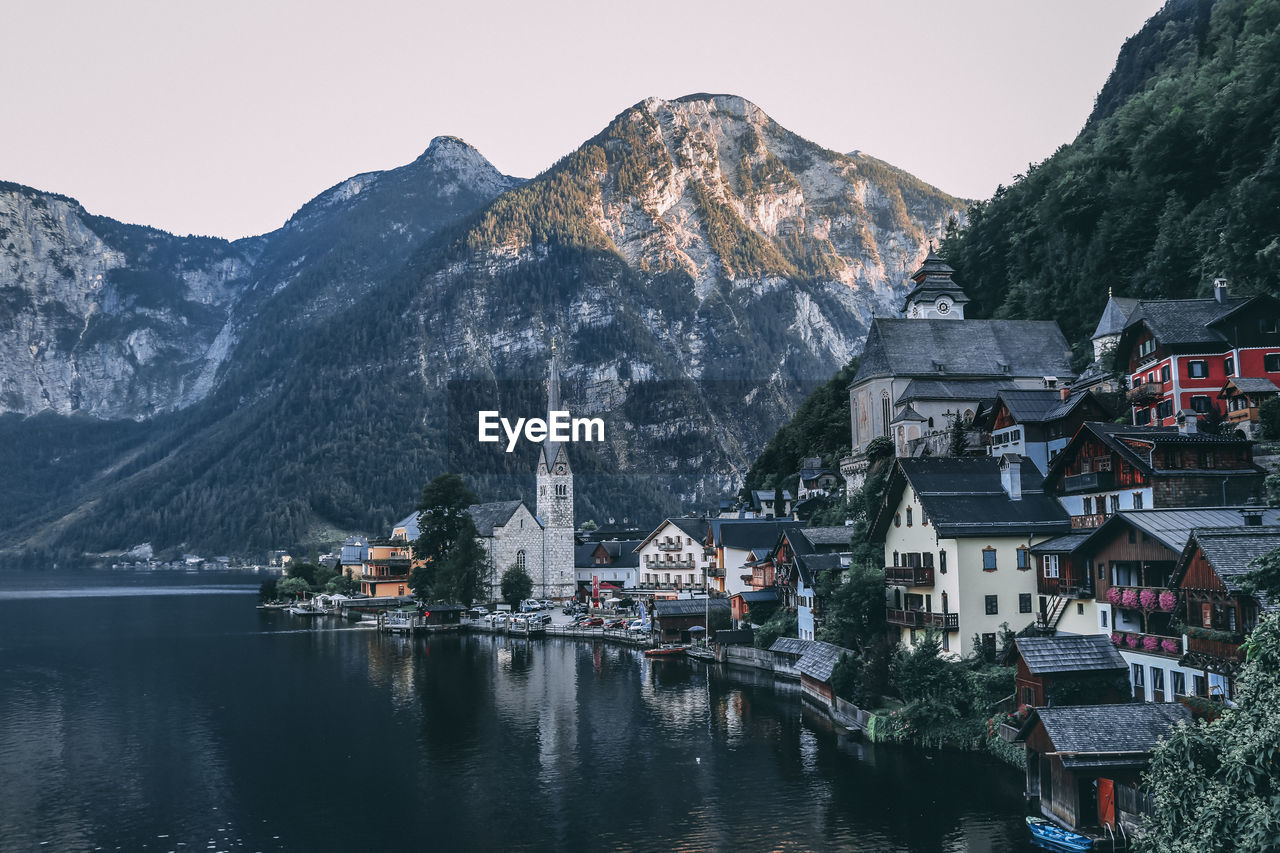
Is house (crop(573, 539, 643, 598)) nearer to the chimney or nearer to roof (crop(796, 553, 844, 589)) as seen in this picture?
roof (crop(796, 553, 844, 589))

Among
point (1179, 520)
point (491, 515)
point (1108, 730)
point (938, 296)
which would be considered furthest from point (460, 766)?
point (938, 296)

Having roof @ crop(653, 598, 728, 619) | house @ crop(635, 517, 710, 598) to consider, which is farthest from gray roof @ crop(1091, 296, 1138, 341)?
house @ crop(635, 517, 710, 598)

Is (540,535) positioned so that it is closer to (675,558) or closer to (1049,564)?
(675,558)

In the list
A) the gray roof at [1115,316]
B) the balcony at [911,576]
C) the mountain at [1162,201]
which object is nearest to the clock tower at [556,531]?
the mountain at [1162,201]

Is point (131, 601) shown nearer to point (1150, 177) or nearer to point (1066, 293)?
point (1066, 293)

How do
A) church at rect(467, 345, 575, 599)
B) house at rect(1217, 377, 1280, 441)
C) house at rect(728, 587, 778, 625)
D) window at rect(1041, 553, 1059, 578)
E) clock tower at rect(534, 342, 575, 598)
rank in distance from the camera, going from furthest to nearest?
clock tower at rect(534, 342, 575, 598)
church at rect(467, 345, 575, 599)
house at rect(728, 587, 778, 625)
house at rect(1217, 377, 1280, 441)
window at rect(1041, 553, 1059, 578)

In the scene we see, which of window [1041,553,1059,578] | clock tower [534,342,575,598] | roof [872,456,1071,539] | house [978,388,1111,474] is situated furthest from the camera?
clock tower [534,342,575,598]

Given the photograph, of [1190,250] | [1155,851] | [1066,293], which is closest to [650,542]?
[1066,293]
